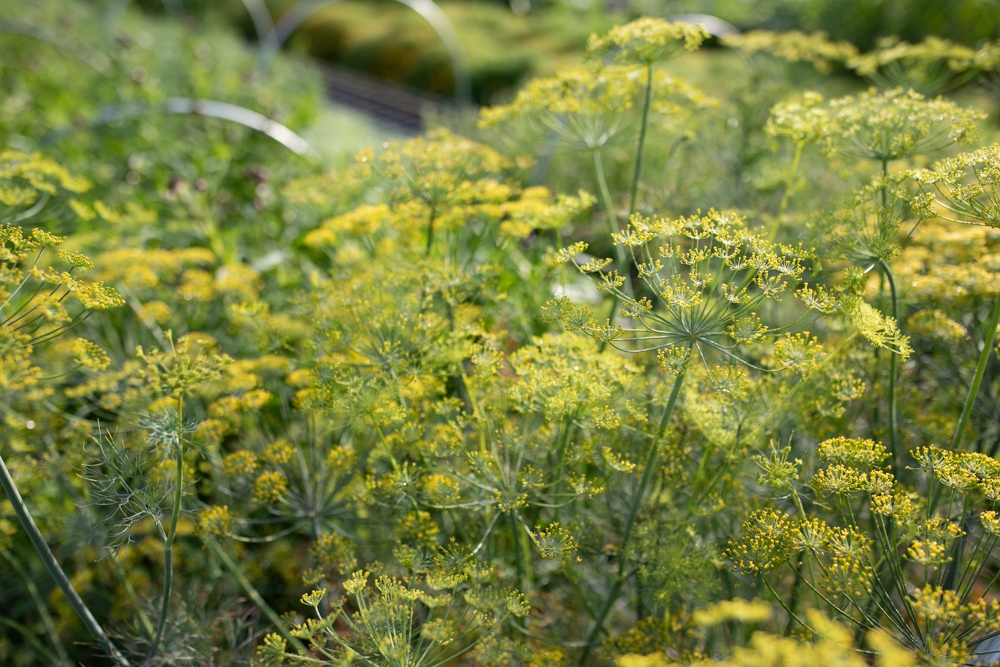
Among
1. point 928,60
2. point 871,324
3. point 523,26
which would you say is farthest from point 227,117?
point 523,26

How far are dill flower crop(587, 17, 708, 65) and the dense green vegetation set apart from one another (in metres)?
0.02

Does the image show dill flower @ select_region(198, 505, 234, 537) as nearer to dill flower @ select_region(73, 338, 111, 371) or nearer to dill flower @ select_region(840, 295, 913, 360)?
dill flower @ select_region(73, 338, 111, 371)

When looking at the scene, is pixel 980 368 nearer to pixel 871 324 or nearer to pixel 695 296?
pixel 871 324

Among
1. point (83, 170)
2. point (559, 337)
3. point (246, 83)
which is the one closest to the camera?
point (559, 337)

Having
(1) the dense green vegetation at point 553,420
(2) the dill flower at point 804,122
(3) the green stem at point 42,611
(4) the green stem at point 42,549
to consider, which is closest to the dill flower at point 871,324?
(1) the dense green vegetation at point 553,420

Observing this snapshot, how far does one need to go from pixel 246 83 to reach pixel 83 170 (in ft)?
7.79

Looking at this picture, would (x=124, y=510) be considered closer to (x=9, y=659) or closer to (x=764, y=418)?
(x=9, y=659)

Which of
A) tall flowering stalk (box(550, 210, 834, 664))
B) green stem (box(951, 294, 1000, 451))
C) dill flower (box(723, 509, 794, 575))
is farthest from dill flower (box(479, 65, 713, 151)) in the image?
dill flower (box(723, 509, 794, 575))

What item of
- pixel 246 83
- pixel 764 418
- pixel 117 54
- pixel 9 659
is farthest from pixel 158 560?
pixel 117 54

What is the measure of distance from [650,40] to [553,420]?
1.41 meters

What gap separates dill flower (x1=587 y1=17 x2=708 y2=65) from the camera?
7.78 feet

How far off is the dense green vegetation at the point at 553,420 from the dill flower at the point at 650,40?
2 centimetres

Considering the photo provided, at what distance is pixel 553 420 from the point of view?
1.95m

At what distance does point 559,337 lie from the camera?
2.14 m
